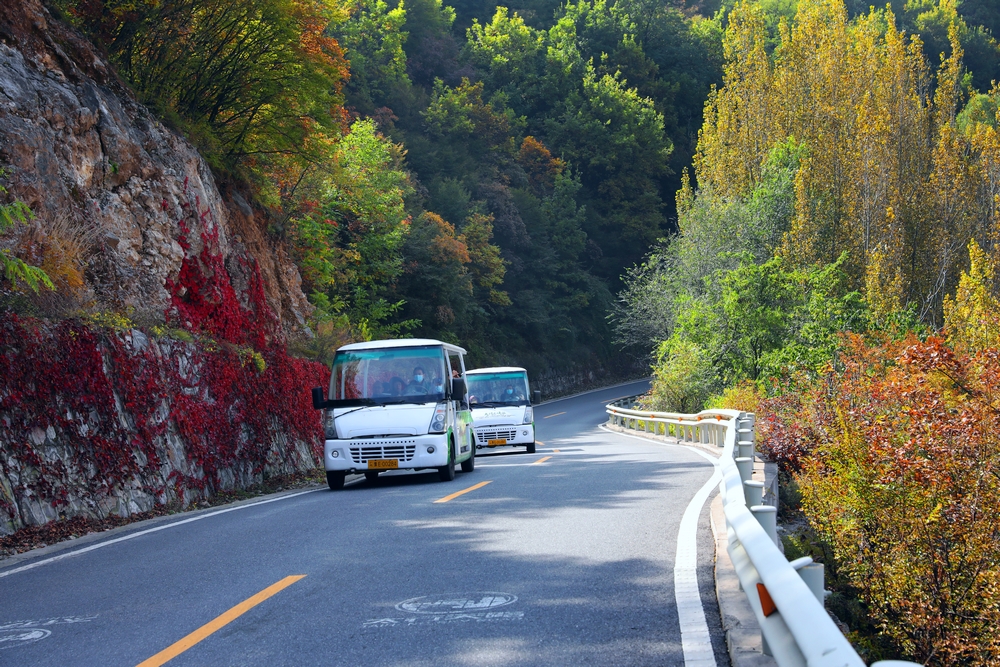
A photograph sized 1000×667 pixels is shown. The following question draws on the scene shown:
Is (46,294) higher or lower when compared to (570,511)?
higher

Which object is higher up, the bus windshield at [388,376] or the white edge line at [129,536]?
the bus windshield at [388,376]

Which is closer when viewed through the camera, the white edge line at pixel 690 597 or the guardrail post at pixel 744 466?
the white edge line at pixel 690 597

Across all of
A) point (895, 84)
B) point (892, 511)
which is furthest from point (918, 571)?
point (895, 84)

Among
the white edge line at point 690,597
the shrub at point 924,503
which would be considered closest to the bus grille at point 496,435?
A: the shrub at point 924,503

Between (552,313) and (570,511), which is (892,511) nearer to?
(570,511)

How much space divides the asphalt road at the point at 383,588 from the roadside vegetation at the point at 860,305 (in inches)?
68.5

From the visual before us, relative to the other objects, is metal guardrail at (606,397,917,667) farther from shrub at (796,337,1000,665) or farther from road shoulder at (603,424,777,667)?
shrub at (796,337,1000,665)

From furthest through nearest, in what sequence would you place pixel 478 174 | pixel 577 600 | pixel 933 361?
1. pixel 478 174
2. pixel 933 361
3. pixel 577 600

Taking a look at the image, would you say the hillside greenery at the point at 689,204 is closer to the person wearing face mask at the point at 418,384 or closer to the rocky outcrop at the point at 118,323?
the rocky outcrop at the point at 118,323

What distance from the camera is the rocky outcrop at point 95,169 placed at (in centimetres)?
1566

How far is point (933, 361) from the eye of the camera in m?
11.9

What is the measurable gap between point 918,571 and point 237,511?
883 cm

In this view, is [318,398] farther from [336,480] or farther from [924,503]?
[924,503]

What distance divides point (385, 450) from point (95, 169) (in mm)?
7512
